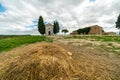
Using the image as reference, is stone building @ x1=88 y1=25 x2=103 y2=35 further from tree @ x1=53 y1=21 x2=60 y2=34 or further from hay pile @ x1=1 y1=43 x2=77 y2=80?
hay pile @ x1=1 y1=43 x2=77 y2=80

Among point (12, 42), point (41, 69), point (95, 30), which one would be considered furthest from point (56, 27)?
point (41, 69)

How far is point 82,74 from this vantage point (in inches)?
117

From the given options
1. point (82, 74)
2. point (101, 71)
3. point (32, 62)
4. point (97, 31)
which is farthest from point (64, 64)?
point (97, 31)

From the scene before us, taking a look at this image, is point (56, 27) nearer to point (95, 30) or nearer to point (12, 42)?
point (95, 30)

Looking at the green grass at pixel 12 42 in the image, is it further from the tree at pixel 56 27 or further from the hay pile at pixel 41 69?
the tree at pixel 56 27

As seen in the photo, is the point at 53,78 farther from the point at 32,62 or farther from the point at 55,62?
the point at 32,62

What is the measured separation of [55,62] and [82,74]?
663 millimetres

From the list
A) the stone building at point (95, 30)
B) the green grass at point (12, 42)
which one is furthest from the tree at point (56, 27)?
the green grass at point (12, 42)

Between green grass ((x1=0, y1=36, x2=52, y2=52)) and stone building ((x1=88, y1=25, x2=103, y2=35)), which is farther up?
stone building ((x1=88, y1=25, x2=103, y2=35))

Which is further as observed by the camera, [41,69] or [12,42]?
[12,42]

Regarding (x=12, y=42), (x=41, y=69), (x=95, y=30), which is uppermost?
(x=95, y=30)

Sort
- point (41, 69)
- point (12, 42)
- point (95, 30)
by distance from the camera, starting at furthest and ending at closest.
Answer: point (95, 30), point (12, 42), point (41, 69)

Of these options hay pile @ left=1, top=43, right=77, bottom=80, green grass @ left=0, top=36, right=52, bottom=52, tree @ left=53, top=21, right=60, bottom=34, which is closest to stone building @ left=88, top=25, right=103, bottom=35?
tree @ left=53, top=21, right=60, bottom=34

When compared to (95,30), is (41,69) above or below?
below
